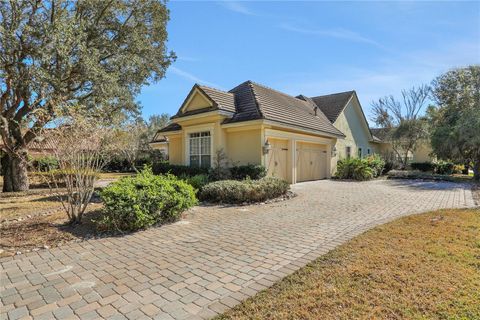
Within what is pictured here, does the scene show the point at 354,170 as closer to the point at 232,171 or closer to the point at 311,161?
the point at 311,161

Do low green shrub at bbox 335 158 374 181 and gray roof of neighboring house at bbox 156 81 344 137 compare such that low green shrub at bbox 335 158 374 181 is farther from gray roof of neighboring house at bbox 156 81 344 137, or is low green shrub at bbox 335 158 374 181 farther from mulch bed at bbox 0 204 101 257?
mulch bed at bbox 0 204 101 257

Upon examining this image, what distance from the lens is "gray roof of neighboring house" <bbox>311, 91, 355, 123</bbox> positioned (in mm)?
23405

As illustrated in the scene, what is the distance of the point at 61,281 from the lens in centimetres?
418

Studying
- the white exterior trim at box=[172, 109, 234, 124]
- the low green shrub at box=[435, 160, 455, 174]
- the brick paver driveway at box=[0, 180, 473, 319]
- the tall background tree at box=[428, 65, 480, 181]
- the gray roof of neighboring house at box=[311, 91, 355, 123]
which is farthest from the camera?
the low green shrub at box=[435, 160, 455, 174]

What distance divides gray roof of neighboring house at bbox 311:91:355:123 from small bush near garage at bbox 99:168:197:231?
18050 mm

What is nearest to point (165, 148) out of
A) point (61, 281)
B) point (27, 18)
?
point (27, 18)

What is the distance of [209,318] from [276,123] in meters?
11.9

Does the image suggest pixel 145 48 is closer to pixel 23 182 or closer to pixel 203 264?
pixel 23 182

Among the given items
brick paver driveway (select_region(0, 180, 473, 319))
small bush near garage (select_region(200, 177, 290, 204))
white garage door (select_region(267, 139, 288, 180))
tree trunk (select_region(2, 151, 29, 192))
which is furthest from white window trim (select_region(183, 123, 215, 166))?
tree trunk (select_region(2, 151, 29, 192))

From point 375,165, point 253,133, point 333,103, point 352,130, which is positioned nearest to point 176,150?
point 253,133

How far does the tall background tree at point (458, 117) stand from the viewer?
18516 millimetres

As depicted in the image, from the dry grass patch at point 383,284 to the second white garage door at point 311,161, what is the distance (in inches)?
467

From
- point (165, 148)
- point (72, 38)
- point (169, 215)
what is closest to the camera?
point (169, 215)

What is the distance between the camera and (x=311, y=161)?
733 inches
